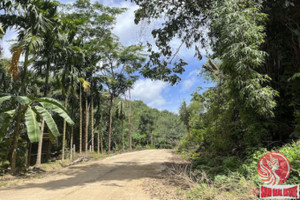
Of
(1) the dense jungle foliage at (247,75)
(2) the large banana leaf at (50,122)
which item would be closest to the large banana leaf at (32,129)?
(2) the large banana leaf at (50,122)

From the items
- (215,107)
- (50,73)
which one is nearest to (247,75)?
(215,107)

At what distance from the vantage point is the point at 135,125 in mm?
51250

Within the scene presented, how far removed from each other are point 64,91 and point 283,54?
1474 centimetres

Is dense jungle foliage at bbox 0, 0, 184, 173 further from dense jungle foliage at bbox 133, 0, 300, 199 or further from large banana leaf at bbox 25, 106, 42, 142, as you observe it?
dense jungle foliage at bbox 133, 0, 300, 199

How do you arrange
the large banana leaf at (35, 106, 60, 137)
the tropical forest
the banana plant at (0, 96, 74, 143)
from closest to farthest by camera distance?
the tropical forest < the banana plant at (0, 96, 74, 143) < the large banana leaf at (35, 106, 60, 137)

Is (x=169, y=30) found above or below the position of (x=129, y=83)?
below

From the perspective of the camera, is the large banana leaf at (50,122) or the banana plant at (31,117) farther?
the large banana leaf at (50,122)

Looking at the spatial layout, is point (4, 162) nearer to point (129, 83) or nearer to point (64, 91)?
point (64, 91)

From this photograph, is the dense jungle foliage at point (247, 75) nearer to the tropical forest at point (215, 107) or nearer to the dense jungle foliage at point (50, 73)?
the tropical forest at point (215, 107)

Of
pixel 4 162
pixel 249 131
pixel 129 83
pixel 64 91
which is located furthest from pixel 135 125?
pixel 249 131

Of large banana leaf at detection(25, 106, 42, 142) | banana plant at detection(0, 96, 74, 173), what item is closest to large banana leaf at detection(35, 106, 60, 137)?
banana plant at detection(0, 96, 74, 173)

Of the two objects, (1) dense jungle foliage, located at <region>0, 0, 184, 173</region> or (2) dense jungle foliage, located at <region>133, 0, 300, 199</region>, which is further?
(1) dense jungle foliage, located at <region>0, 0, 184, 173</region>

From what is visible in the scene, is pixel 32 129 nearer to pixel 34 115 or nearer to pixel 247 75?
pixel 34 115

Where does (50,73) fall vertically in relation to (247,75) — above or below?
above
